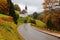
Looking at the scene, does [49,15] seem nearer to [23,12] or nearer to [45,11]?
[45,11]

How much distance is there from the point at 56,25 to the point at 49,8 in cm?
593

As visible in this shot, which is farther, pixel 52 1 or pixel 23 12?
pixel 23 12

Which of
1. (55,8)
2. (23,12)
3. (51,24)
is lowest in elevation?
(23,12)

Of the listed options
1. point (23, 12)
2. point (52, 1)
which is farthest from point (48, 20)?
point (23, 12)

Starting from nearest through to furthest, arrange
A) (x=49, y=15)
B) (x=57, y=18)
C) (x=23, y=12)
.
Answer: (x=57, y=18), (x=49, y=15), (x=23, y=12)

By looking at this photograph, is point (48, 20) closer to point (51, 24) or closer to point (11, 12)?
point (51, 24)

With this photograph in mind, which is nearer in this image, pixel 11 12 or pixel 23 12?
pixel 11 12

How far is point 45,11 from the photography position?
185 ft

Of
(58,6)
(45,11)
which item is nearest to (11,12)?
(45,11)

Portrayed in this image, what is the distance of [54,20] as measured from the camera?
52750 mm

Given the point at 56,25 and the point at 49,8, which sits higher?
the point at 49,8

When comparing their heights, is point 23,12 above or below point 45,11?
below

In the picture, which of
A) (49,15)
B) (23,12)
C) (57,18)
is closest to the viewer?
(57,18)

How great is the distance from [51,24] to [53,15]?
2.55 meters
